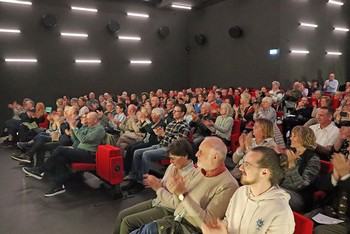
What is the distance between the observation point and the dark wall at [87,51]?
8.07m

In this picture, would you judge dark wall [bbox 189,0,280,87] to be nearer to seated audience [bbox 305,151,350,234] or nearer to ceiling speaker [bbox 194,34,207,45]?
ceiling speaker [bbox 194,34,207,45]

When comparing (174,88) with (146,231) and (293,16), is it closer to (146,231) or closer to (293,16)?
(293,16)

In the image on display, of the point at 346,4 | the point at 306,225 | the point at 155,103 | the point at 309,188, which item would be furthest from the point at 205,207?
the point at 346,4

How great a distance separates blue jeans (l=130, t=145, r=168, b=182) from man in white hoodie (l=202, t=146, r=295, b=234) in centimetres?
218

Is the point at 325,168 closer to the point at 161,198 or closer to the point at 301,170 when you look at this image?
the point at 301,170

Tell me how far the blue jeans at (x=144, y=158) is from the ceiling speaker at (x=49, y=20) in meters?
6.45

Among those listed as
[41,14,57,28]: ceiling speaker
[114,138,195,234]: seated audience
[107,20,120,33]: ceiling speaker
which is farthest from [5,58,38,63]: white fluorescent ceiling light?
[114,138,195,234]: seated audience

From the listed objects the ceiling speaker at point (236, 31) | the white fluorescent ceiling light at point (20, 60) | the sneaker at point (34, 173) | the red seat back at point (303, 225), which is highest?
the ceiling speaker at point (236, 31)

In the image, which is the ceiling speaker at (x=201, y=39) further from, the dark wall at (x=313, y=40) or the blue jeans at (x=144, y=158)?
the blue jeans at (x=144, y=158)

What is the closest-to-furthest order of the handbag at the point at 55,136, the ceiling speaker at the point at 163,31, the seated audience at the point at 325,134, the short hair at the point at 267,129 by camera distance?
the short hair at the point at 267,129 → the seated audience at the point at 325,134 → the handbag at the point at 55,136 → the ceiling speaker at the point at 163,31

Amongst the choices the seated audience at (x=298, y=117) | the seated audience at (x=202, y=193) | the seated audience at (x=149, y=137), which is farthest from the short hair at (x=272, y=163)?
the seated audience at (x=298, y=117)

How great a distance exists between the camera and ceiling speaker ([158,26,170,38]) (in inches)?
416

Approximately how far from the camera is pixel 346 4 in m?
10.4

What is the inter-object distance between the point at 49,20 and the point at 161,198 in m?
8.02
